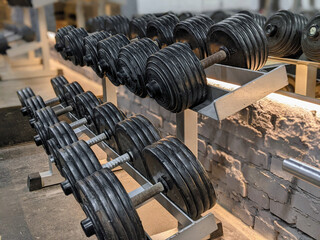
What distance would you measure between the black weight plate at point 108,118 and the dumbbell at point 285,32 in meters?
0.95

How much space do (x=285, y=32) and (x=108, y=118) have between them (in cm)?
106

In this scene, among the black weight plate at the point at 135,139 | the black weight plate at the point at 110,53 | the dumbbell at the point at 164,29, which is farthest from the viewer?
the dumbbell at the point at 164,29

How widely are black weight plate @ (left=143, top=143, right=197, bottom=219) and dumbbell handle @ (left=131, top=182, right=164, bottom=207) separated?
29 mm

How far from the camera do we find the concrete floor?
1707mm

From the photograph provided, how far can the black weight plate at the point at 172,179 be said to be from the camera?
114cm

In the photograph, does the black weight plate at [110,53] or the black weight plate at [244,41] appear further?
the black weight plate at [110,53]

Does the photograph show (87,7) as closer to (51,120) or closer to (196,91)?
(51,120)

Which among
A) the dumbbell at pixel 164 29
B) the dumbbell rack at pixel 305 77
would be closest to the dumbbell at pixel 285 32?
the dumbbell rack at pixel 305 77

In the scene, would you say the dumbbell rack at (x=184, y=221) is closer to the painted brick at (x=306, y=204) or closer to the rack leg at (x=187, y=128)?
the rack leg at (x=187, y=128)

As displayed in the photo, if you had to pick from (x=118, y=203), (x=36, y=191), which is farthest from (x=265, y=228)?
(x=36, y=191)

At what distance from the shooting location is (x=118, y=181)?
108 centimetres

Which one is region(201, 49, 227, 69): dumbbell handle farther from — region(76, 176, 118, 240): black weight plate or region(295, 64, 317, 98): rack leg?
region(295, 64, 317, 98): rack leg

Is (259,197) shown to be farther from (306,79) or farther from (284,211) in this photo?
(306,79)

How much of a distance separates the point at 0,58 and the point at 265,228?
4.08 meters
